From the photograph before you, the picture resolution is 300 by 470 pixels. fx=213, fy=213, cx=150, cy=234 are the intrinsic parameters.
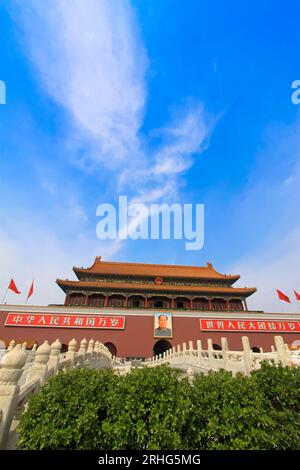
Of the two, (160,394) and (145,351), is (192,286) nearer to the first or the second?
(145,351)

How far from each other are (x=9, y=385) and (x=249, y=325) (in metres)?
19.4

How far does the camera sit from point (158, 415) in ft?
7.81

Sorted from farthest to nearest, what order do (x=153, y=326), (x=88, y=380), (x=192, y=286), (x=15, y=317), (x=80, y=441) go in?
(x=192, y=286)
(x=153, y=326)
(x=15, y=317)
(x=88, y=380)
(x=80, y=441)

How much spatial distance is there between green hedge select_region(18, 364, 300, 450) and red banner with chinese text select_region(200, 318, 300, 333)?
52.6 feet

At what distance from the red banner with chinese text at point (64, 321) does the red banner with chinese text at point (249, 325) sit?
7204mm

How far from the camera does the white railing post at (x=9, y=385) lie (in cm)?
246

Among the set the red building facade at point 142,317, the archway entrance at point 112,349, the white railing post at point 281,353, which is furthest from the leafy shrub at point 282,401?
the archway entrance at point 112,349

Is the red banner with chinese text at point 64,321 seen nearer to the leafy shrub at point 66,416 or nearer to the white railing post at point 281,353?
the white railing post at point 281,353

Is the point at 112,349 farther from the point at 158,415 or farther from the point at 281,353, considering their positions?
the point at 158,415

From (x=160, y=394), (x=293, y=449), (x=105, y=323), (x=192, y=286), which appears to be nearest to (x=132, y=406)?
(x=160, y=394)

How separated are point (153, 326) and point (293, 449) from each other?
15720 mm

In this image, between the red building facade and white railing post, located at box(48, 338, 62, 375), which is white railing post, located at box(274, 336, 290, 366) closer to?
white railing post, located at box(48, 338, 62, 375)
